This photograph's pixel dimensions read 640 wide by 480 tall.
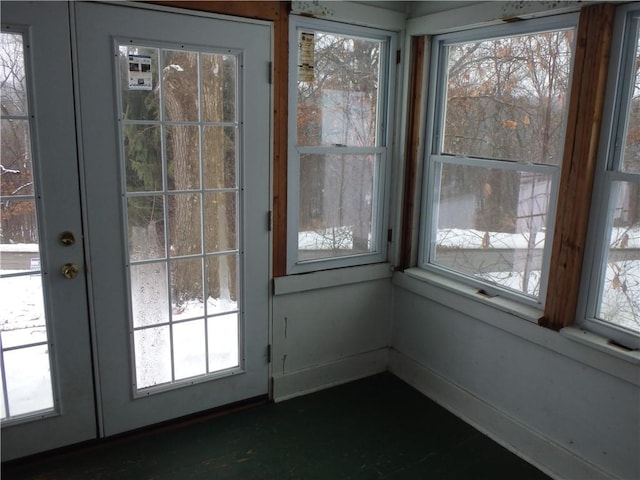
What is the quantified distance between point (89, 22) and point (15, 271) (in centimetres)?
113

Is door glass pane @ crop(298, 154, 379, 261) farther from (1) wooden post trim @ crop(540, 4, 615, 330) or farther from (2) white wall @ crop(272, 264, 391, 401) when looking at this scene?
(1) wooden post trim @ crop(540, 4, 615, 330)

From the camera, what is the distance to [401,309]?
331 centimetres

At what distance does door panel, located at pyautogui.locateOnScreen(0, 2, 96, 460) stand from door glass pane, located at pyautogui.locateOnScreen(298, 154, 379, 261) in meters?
1.21

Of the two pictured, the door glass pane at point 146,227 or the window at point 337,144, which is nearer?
the door glass pane at point 146,227

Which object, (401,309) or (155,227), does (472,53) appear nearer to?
(401,309)

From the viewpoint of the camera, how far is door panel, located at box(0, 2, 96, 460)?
2.11 m

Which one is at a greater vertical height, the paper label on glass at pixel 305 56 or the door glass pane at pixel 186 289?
the paper label on glass at pixel 305 56

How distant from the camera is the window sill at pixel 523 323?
2.13 meters

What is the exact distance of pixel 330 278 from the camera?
3.06 metres

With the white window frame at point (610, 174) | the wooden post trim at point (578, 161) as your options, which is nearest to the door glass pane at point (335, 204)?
the wooden post trim at point (578, 161)

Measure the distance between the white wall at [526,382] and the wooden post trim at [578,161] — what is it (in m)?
0.19

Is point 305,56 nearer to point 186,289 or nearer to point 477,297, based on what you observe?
point 186,289

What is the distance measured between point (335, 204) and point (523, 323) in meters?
1.23

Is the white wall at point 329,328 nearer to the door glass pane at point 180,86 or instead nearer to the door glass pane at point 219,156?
the door glass pane at point 219,156
